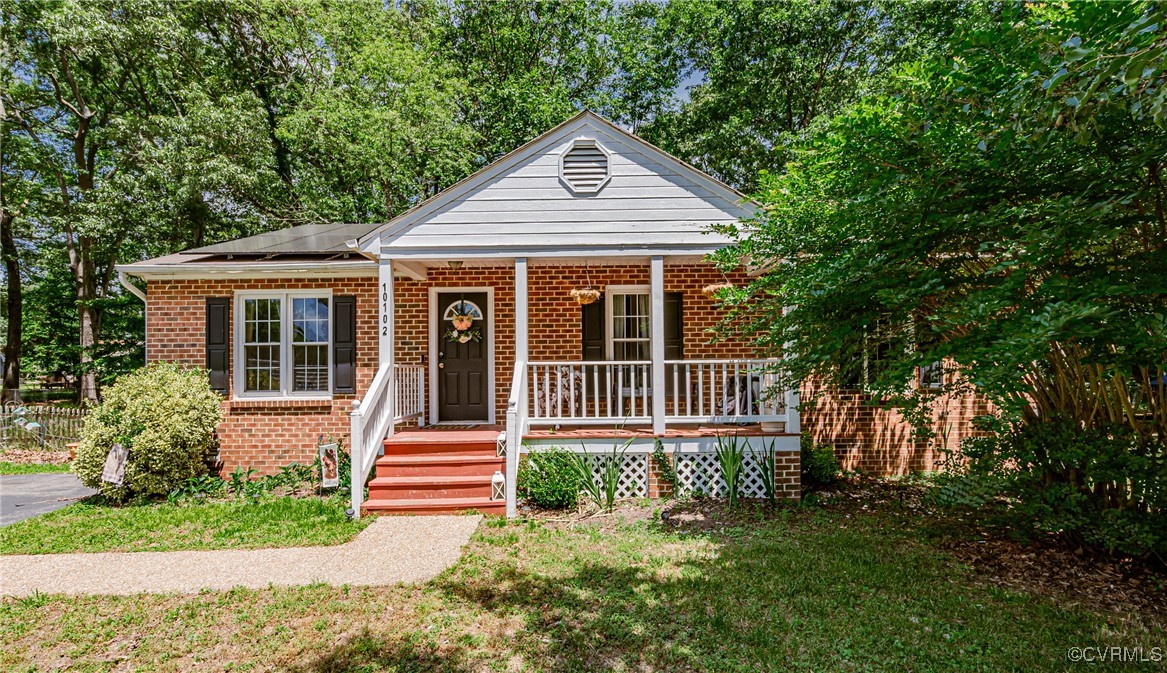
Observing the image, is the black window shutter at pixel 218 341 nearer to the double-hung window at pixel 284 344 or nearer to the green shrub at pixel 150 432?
the double-hung window at pixel 284 344

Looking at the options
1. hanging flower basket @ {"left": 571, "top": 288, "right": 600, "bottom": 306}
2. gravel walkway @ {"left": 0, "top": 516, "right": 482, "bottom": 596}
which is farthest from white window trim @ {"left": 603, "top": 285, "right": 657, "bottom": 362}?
gravel walkway @ {"left": 0, "top": 516, "right": 482, "bottom": 596}

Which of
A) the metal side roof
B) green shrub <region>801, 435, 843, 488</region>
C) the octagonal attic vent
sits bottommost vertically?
green shrub <region>801, 435, 843, 488</region>

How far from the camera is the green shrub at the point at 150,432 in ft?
22.7

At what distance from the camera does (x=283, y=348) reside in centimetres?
848

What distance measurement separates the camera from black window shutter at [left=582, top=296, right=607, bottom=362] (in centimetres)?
884

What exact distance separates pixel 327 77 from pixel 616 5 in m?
10.5

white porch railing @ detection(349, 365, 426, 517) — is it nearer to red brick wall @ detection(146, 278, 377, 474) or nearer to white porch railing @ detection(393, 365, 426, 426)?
white porch railing @ detection(393, 365, 426, 426)

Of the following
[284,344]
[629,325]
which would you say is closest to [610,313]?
[629,325]

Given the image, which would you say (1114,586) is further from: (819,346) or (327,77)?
(327,77)

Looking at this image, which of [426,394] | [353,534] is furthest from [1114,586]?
[426,394]

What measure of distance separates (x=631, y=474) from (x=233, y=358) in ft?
21.5

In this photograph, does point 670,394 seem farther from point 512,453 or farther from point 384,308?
point 384,308

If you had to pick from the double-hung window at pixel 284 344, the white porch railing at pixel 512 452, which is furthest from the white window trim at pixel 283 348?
the white porch railing at pixel 512 452

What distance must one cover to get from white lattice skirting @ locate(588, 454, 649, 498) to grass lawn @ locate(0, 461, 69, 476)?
Answer: 10.3m
